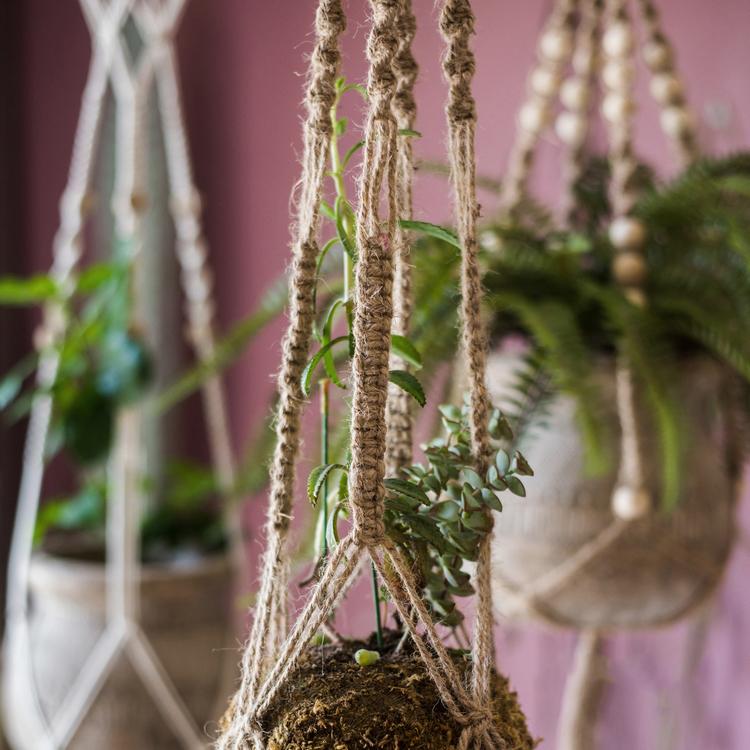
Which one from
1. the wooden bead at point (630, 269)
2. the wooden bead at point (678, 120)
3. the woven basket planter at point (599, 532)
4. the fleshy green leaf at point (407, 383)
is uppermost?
the wooden bead at point (678, 120)

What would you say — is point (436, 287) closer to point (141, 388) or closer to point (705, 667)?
point (141, 388)

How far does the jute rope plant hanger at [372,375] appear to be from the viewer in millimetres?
387

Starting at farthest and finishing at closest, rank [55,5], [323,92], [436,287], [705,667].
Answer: [55,5] < [705,667] < [436,287] < [323,92]

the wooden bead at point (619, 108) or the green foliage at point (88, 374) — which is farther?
the green foliage at point (88, 374)

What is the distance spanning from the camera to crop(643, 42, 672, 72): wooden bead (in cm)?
102

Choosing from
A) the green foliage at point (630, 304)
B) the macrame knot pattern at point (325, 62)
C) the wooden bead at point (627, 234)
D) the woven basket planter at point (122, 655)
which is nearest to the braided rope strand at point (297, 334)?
the macrame knot pattern at point (325, 62)

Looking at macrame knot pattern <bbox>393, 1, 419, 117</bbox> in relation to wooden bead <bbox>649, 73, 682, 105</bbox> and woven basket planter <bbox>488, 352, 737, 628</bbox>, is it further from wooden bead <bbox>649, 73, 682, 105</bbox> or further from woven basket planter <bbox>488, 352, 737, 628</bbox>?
wooden bead <bbox>649, 73, 682, 105</bbox>

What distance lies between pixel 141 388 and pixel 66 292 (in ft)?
0.53

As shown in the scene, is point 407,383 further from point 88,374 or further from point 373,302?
point 88,374

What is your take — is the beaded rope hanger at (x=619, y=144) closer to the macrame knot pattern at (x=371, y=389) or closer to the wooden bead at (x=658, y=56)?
the wooden bead at (x=658, y=56)

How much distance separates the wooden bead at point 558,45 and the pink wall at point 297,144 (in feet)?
0.73

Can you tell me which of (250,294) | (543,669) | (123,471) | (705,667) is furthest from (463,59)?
(250,294)

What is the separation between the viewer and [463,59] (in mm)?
420

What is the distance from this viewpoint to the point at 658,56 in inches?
40.4
